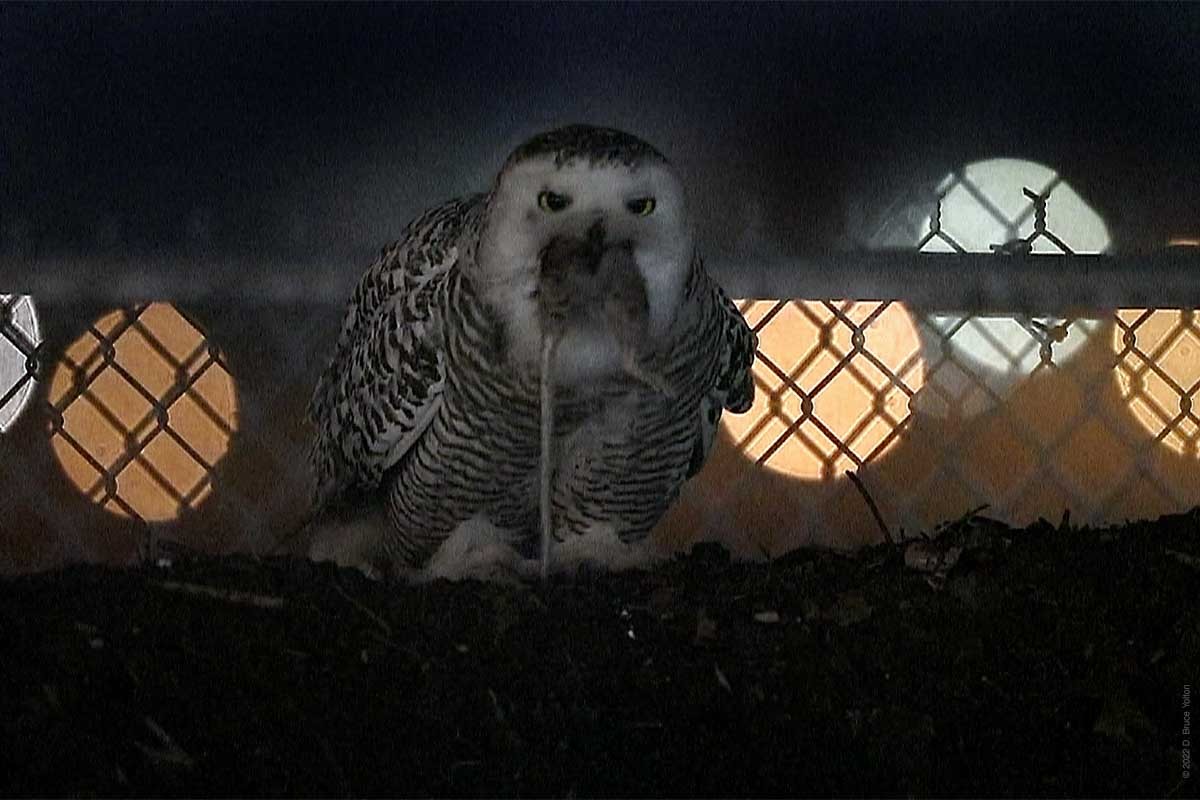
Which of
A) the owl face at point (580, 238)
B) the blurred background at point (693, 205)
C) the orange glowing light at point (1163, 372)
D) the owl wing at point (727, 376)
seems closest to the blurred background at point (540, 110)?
the blurred background at point (693, 205)

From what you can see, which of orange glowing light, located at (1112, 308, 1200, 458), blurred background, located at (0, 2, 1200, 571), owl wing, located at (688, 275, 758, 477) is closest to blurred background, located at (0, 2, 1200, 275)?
blurred background, located at (0, 2, 1200, 571)

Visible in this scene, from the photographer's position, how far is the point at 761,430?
5.80ft

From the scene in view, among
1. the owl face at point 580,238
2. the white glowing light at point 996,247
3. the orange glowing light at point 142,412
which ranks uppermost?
the white glowing light at point 996,247

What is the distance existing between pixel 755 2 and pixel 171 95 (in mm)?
659

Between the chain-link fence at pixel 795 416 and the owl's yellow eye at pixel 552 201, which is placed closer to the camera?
the owl's yellow eye at pixel 552 201

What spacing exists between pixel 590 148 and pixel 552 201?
2.2 inches

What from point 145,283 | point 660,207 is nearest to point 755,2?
point 660,207

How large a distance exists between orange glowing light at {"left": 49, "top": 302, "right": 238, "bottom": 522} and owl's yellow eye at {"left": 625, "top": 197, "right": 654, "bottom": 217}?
0.79 metres

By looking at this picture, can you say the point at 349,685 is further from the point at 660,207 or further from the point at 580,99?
the point at 580,99

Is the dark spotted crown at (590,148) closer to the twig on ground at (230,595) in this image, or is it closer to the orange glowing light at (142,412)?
the twig on ground at (230,595)

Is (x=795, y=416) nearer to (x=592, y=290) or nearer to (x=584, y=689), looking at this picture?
(x=592, y=290)

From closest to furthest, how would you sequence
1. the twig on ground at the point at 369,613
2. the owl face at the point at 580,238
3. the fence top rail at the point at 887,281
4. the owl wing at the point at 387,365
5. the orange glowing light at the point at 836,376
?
the twig on ground at the point at 369,613
the owl face at the point at 580,238
the owl wing at the point at 387,365
the fence top rail at the point at 887,281
the orange glowing light at the point at 836,376

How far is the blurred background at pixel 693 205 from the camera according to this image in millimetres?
1409

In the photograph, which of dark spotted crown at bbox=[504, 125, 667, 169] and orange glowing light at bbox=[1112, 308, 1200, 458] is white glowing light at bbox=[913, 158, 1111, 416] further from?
dark spotted crown at bbox=[504, 125, 667, 169]
